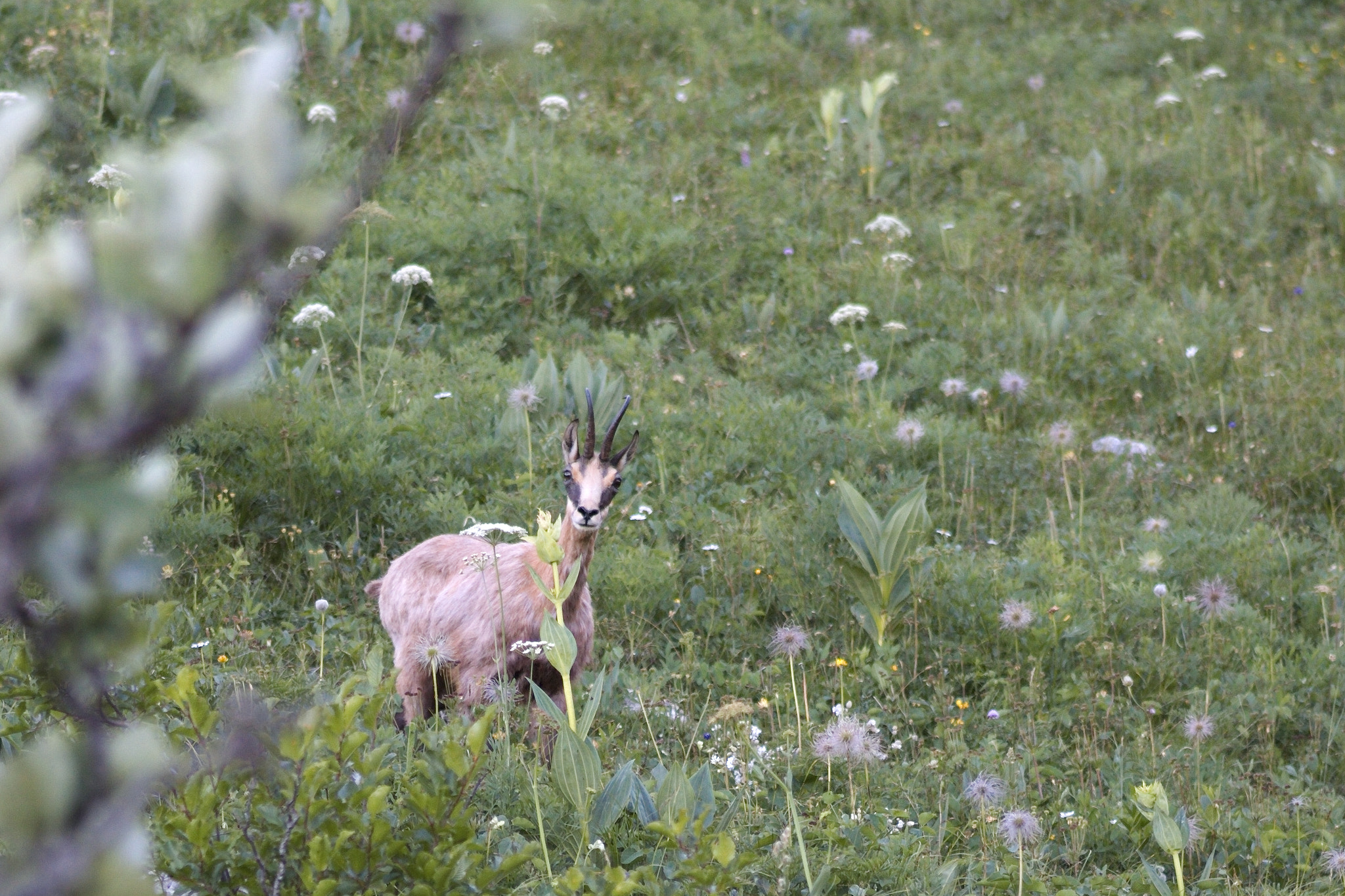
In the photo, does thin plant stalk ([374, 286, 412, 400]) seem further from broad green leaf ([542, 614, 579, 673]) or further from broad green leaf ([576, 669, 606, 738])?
broad green leaf ([542, 614, 579, 673])

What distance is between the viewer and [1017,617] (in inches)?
203

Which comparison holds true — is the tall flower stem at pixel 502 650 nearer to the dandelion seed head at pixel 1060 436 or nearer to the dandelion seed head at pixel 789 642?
the dandelion seed head at pixel 789 642

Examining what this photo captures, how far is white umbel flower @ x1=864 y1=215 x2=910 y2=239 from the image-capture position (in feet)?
26.3

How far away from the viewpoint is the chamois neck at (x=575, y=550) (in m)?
4.23

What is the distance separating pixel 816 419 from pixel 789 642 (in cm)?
182

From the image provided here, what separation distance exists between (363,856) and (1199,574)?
15.0 ft

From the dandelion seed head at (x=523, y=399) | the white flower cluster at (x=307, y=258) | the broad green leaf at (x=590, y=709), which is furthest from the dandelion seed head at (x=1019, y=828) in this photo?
the dandelion seed head at (x=523, y=399)

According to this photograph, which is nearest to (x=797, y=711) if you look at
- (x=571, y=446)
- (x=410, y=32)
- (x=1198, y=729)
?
(x=571, y=446)

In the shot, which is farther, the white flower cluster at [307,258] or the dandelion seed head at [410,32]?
the dandelion seed head at [410,32]

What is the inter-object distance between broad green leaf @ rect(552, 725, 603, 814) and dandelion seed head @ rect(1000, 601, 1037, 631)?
2.46 m

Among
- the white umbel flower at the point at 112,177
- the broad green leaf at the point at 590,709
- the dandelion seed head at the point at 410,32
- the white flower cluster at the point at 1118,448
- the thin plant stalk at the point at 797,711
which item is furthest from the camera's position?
the dandelion seed head at the point at 410,32

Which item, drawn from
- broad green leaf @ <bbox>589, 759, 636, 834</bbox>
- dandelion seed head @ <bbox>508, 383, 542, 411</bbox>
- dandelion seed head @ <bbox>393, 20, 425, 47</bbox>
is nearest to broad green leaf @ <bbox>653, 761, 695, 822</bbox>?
broad green leaf @ <bbox>589, 759, 636, 834</bbox>

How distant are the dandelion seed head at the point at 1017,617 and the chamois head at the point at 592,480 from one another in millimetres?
1840

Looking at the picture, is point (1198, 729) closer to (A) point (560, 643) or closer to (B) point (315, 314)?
(A) point (560, 643)
